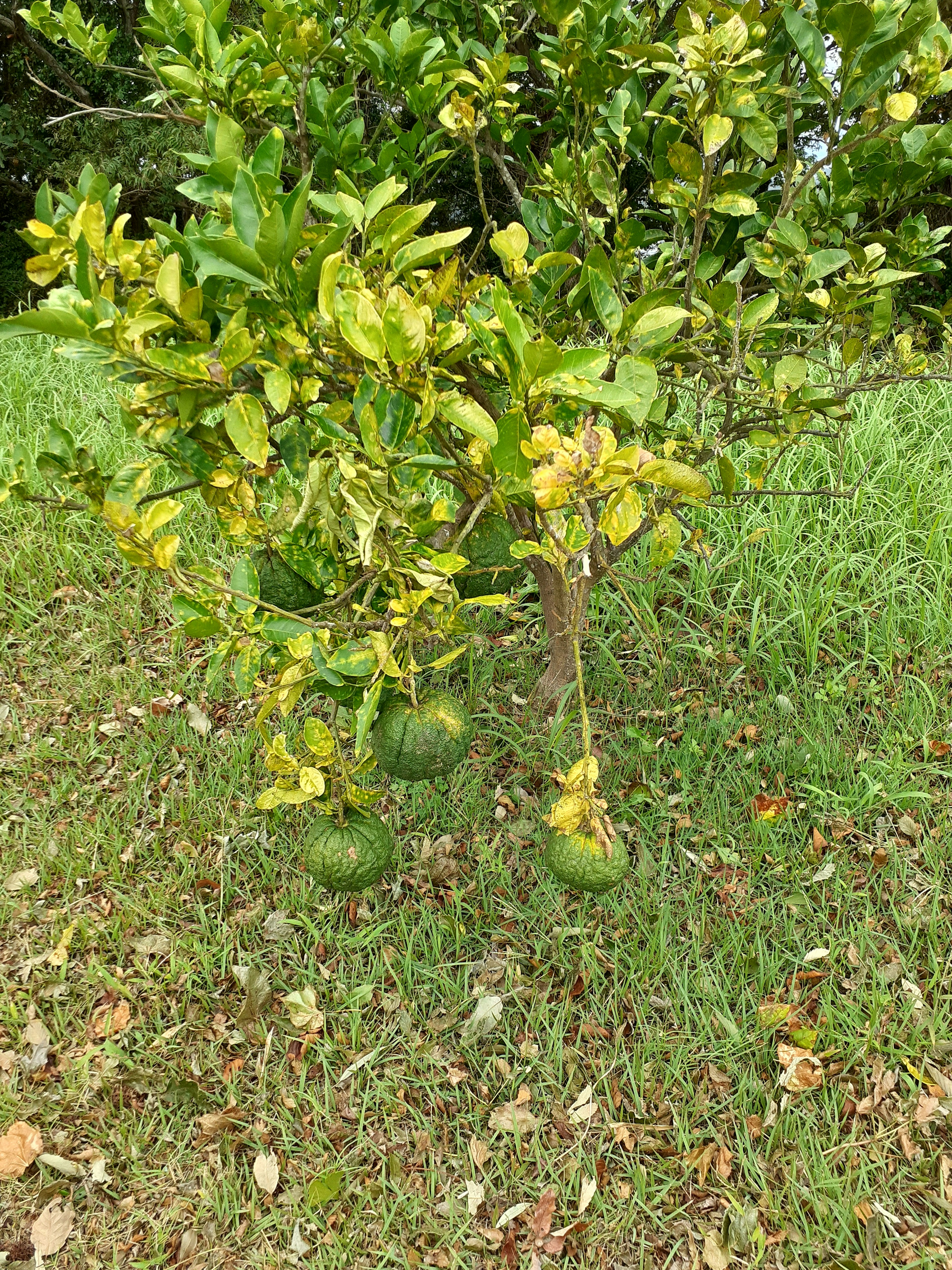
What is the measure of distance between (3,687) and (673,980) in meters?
2.70

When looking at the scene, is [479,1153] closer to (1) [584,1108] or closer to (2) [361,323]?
(1) [584,1108]

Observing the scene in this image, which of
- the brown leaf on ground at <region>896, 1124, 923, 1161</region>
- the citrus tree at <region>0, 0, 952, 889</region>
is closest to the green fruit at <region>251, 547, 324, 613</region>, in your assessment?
the citrus tree at <region>0, 0, 952, 889</region>

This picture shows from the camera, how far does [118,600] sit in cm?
361

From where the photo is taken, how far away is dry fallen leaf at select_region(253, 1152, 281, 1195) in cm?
209

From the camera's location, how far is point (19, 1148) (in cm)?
217

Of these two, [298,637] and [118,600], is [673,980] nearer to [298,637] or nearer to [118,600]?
[298,637]

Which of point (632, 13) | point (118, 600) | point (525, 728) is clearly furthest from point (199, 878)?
point (632, 13)

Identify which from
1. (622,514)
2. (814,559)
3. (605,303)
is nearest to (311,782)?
(622,514)

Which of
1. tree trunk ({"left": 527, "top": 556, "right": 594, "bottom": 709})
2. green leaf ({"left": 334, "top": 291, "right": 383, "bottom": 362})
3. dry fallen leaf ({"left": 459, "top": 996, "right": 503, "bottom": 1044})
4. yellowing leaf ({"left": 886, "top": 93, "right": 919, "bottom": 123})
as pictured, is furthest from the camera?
tree trunk ({"left": 527, "top": 556, "right": 594, "bottom": 709})

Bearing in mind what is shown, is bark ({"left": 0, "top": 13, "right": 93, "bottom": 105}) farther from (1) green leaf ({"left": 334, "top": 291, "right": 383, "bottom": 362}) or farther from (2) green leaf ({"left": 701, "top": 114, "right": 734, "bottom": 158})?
(1) green leaf ({"left": 334, "top": 291, "right": 383, "bottom": 362})

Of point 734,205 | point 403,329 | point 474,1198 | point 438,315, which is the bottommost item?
point 474,1198

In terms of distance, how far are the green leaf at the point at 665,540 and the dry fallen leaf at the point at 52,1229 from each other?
6.77 ft

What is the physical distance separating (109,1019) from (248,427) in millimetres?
1833

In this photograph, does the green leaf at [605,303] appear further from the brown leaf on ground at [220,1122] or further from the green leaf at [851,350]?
the brown leaf on ground at [220,1122]
